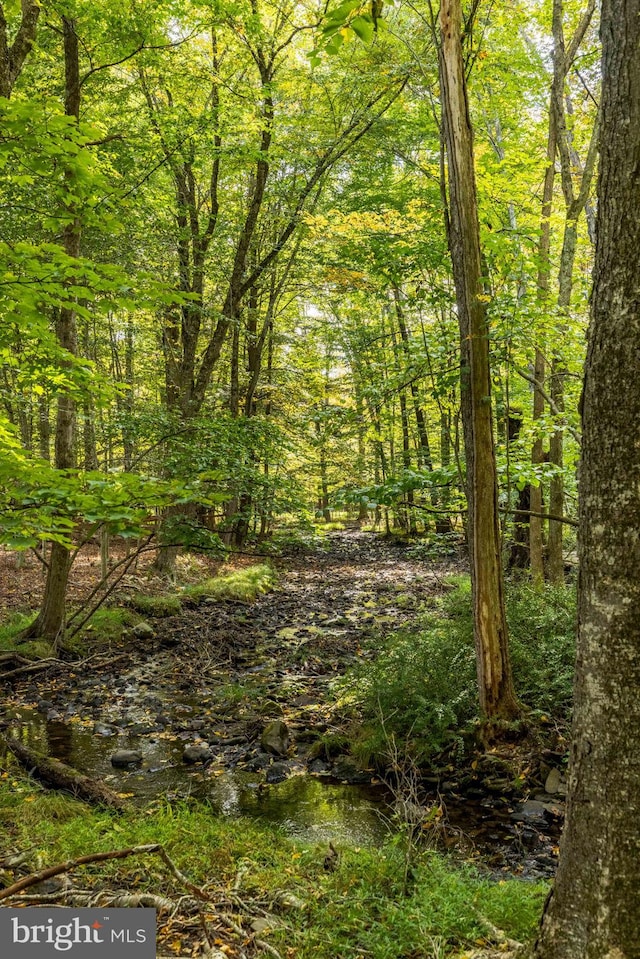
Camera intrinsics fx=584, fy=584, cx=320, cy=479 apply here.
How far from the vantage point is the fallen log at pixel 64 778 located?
4727 millimetres

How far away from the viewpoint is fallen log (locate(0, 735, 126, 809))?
4727mm

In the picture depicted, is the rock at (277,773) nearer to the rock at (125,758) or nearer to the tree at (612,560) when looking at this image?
the rock at (125,758)

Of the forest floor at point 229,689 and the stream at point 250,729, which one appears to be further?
the forest floor at point 229,689

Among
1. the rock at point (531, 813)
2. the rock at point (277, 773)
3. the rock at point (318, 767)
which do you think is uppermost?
the rock at point (531, 813)

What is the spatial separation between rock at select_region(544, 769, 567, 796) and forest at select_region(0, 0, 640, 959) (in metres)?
0.03

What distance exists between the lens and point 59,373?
5.35 meters

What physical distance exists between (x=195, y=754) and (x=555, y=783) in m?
3.43

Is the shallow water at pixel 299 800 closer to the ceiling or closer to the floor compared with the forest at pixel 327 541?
closer to the floor

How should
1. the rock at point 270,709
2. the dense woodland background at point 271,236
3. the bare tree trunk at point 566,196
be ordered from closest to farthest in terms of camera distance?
the dense woodland background at point 271,236 < the rock at point 270,709 < the bare tree trunk at point 566,196

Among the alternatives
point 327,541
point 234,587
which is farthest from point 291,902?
point 234,587

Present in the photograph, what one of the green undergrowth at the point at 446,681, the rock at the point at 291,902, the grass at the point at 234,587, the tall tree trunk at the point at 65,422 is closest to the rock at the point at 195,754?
the green undergrowth at the point at 446,681

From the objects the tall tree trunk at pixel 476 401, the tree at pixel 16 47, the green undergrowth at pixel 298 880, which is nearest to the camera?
the green undergrowth at pixel 298 880

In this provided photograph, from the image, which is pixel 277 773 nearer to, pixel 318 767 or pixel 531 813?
pixel 318 767

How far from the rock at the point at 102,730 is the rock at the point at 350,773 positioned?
259 cm
